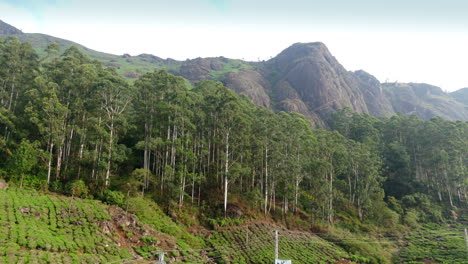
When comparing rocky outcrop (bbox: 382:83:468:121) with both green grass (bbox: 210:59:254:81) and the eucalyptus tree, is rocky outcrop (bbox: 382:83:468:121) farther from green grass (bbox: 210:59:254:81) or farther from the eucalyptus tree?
the eucalyptus tree

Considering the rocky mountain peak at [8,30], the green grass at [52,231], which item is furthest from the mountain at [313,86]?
the green grass at [52,231]

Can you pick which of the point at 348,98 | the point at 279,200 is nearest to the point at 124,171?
the point at 279,200

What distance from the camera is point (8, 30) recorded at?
157750mm

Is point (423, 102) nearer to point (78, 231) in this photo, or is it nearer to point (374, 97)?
point (374, 97)

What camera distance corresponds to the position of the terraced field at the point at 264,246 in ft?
90.5

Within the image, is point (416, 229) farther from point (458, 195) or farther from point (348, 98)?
point (348, 98)

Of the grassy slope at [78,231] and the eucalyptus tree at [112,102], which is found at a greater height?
the eucalyptus tree at [112,102]

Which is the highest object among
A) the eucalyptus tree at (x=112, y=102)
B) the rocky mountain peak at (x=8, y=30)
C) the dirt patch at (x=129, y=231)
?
the rocky mountain peak at (x=8, y=30)

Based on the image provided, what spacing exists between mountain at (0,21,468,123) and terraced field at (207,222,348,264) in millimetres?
64158

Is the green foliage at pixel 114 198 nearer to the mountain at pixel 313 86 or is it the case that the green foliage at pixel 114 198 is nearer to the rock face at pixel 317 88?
the mountain at pixel 313 86

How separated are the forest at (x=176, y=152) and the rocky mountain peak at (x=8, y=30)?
16118 centimetres

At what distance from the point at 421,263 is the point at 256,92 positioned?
8252 cm

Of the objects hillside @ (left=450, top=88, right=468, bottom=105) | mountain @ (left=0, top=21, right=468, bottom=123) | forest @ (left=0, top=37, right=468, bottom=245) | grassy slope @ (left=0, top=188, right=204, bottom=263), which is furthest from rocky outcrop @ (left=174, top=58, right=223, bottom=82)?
hillside @ (left=450, top=88, right=468, bottom=105)

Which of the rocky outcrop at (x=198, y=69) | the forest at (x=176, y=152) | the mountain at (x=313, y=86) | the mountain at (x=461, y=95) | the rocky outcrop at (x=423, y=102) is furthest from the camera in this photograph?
the mountain at (x=461, y=95)
